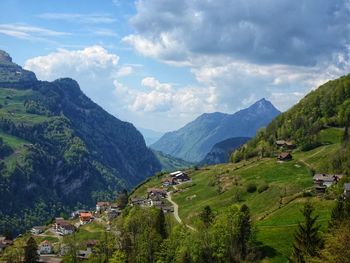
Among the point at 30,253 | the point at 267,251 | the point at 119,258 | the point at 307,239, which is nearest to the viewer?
the point at 307,239

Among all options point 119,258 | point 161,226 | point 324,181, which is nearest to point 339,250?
point 119,258

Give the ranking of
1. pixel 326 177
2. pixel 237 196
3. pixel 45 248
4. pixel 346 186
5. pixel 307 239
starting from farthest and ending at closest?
pixel 45 248 → pixel 237 196 → pixel 326 177 → pixel 346 186 → pixel 307 239

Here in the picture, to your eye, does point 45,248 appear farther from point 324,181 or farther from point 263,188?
point 324,181

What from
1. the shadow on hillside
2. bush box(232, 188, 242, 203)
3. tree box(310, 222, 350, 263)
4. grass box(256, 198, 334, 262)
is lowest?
the shadow on hillside

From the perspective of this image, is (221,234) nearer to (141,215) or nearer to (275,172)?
(141,215)

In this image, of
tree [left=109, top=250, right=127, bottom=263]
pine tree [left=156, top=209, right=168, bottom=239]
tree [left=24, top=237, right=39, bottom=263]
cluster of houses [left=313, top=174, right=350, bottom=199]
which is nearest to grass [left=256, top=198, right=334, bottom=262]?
cluster of houses [left=313, top=174, right=350, bottom=199]

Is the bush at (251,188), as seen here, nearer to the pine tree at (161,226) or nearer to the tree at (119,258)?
the pine tree at (161,226)

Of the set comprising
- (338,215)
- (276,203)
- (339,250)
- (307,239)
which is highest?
(338,215)

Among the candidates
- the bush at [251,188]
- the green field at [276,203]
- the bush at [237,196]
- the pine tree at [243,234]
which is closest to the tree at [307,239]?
the green field at [276,203]

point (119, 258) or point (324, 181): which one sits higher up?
point (324, 181)

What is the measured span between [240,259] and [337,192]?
45094 millimetres

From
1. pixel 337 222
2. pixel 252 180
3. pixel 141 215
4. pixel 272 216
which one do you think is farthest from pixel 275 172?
pixel 337 222

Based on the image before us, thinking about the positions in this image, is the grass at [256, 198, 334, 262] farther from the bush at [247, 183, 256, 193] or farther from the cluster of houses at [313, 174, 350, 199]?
the bush at [247, 183, 256, 193]

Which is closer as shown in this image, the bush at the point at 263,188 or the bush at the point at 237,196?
the bush at the point at 263,188
